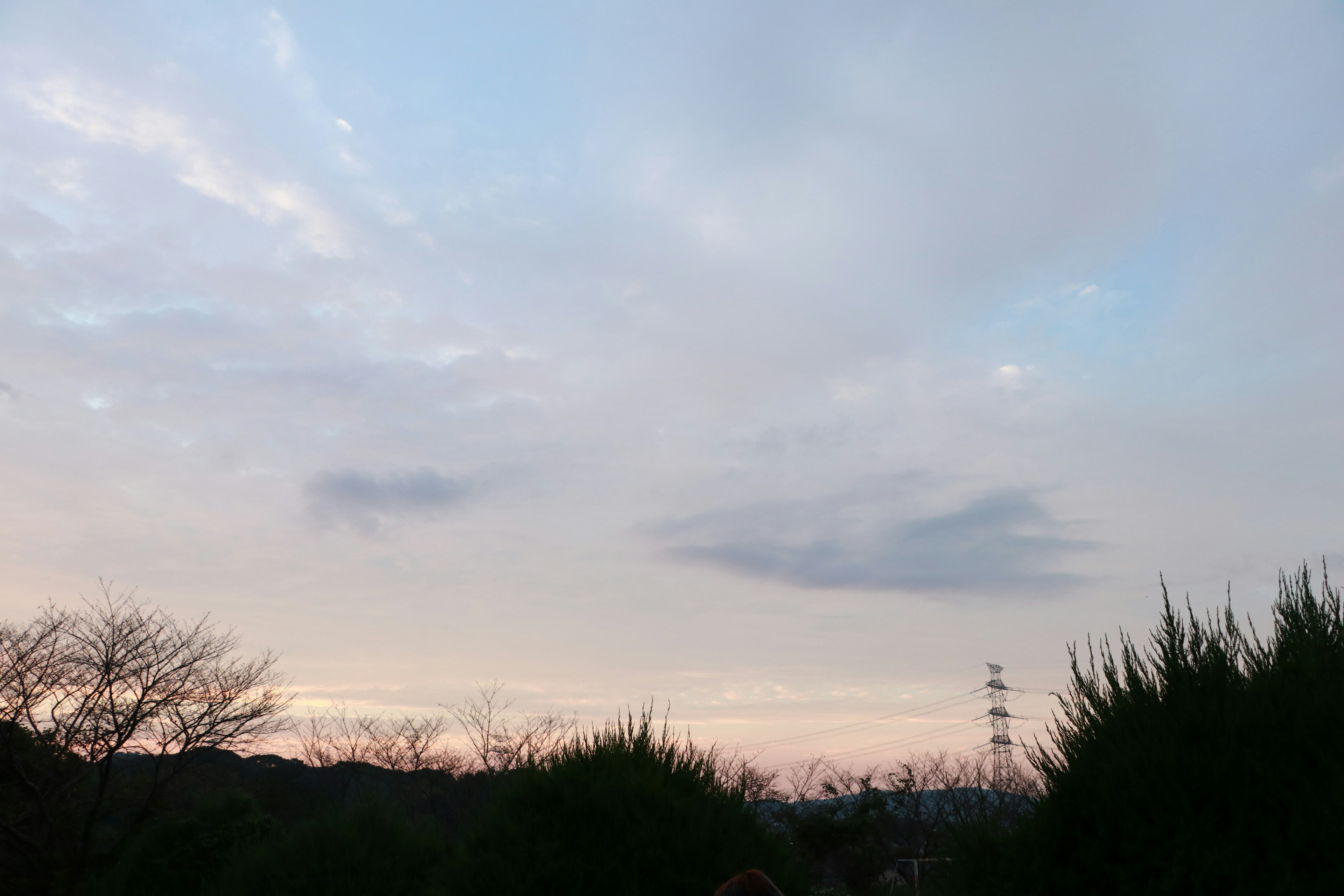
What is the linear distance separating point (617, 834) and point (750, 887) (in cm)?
583

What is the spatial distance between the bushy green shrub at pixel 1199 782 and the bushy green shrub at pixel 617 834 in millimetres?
3403

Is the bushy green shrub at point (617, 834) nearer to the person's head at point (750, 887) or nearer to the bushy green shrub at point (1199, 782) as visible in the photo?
the bushy green shrub at point (1199, 782)

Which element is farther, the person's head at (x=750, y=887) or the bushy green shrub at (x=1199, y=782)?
the bushy green shrub at (x=1199, y=782)

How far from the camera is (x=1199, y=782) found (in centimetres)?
699

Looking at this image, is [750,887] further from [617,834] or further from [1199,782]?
[617,834]

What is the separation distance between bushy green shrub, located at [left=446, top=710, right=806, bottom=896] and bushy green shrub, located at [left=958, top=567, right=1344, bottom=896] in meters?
3.40

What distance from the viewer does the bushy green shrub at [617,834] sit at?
9781 mm

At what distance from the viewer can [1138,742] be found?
297 inches

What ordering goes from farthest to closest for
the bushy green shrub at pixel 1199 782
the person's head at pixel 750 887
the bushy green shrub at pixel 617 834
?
the bushy green shrub at pixel 617 834 < the bushy green shrub at pixel 1199 782 < the person's head at pixel 750 887

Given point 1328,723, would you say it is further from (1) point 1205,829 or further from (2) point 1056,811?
(2) point 1056,811

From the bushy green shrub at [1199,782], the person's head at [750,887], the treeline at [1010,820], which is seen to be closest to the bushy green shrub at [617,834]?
the treeline at [1010,820]

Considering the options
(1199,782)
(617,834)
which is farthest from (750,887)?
(617,834)

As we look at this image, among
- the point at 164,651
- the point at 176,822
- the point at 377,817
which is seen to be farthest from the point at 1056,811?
the point at 164,651

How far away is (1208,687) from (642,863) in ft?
20.1
